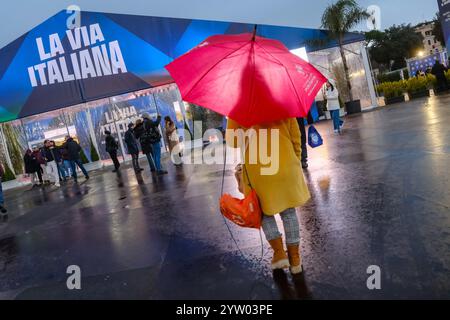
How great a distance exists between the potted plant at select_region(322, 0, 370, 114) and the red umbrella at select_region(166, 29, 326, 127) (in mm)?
17472

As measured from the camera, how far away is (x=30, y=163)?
15.8 m

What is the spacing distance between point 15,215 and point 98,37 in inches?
429

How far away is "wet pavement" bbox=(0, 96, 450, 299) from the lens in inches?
127

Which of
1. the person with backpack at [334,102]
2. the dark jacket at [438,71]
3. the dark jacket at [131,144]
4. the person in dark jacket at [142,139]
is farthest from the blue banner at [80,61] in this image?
the dark jacket at [438,71]

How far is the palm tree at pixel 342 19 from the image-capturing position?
19344mm

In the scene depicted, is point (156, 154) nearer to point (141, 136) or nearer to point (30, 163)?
point (141, 136)

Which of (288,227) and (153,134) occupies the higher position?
(153,134)

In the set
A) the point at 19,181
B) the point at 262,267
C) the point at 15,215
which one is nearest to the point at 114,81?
the point at 19,181

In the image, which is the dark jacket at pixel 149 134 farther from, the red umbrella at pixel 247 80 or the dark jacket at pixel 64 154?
the red umbrella at pixel 247 80

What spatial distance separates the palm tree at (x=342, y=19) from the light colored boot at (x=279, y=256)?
1759 centimetres

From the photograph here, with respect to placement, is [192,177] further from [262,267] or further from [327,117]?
[327,117]

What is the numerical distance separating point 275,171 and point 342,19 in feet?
59.9

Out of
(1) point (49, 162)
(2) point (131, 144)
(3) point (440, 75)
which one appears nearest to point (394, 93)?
(3) point (440, 75)

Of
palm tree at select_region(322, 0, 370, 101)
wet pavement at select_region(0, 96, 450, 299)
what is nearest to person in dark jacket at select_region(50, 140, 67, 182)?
wet pavement at select_region(0, 96, 450, 299)
